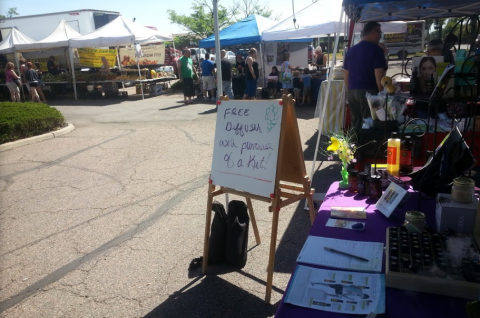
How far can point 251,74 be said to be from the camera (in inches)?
487

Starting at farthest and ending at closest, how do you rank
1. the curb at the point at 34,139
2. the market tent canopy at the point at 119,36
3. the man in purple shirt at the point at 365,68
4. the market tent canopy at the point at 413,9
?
the market tent canopy at the point at 119,36 < the curb at the point at 34,139 < the market tent canopy at the point at 413,9 < the man in purple shirt at the point at 365,68

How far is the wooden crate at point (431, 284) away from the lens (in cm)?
152

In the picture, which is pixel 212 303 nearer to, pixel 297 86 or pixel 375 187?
pixel 375 187

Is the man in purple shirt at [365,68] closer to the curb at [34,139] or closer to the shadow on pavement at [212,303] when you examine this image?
the shadow on pavement at [212,303]

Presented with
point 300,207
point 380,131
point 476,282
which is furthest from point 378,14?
point 476,282

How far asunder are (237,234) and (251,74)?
9.64 meters

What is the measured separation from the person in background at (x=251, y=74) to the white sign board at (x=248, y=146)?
929 centimetres

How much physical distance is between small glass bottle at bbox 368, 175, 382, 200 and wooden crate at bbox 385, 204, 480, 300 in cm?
104

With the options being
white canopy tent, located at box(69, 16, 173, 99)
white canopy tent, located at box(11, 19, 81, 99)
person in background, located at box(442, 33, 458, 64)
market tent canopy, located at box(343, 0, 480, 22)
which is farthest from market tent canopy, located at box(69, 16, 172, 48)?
person in background, located at box(442, 33, 458, 64)

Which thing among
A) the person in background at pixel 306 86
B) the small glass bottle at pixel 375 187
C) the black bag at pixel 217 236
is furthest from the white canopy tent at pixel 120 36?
the small glass bottle at pixel 375 187

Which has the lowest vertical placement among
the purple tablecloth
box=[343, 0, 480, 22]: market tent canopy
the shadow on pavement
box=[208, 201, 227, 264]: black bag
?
the shadow on pavement

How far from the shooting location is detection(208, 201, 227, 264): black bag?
3.42 m

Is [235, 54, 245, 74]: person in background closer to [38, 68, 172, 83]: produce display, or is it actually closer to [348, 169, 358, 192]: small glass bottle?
[38, 68, 172, 83]: produce display

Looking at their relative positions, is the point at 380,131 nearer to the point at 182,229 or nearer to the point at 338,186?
the point at 338,186
